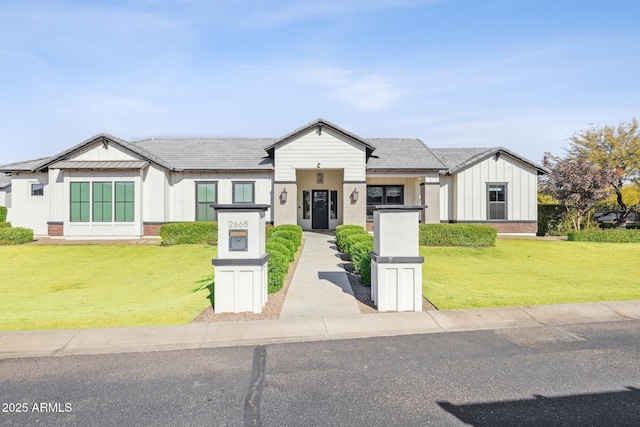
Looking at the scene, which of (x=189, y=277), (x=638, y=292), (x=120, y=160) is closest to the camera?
(x=638, y=292)

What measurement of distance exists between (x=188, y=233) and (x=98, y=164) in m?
6.29

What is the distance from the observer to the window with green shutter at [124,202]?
18.9m

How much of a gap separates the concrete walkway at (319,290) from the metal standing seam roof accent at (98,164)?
34.6ft

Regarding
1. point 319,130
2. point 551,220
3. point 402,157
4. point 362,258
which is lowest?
point 362,258

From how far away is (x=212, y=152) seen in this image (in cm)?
2303

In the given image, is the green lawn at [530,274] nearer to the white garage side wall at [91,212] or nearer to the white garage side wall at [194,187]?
the white garage side wall at [194,187]

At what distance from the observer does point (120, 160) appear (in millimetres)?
19359

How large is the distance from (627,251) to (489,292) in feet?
37.0

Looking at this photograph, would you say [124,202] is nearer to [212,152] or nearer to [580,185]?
[212,152]

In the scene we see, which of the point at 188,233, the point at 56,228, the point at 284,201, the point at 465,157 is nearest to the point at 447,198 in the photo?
the point at 465,157

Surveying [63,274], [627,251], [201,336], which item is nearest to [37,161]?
[63,274]

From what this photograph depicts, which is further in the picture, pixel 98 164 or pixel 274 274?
pixel 98 164

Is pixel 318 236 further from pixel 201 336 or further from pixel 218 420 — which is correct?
pixel 218 420

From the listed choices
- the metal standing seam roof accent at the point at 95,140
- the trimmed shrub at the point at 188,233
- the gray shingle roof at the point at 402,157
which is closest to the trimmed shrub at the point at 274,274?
the trimmed shrub at the point at 188,233
